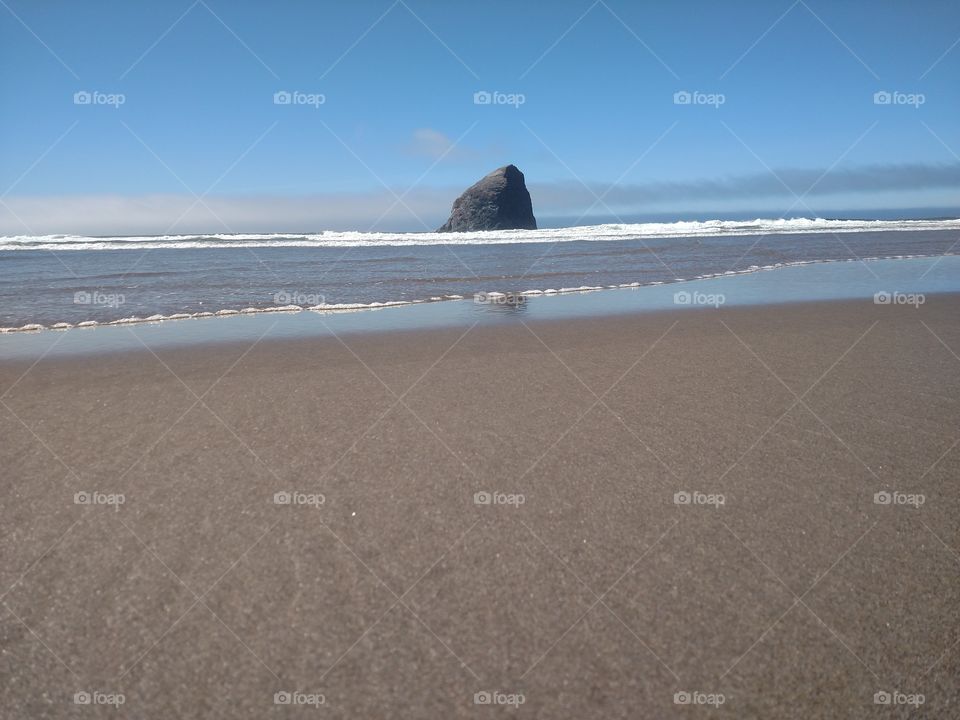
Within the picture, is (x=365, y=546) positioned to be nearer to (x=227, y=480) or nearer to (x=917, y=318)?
(x=227, y=480)

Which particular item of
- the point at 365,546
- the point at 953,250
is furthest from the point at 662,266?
the point at 365,546

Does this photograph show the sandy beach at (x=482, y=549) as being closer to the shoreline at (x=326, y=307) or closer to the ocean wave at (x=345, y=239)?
the shoreline at (x=326, y=307)

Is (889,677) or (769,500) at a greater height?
(769,500)

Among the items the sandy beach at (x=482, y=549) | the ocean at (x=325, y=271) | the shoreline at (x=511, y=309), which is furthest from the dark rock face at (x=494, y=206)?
the sandy beach at (x=482, y=549)

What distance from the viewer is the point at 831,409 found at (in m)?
5.12

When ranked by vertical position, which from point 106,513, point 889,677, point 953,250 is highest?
point 953,250

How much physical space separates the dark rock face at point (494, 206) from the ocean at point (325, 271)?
21926 millimetres

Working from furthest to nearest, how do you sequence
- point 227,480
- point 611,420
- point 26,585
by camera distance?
point 611,420, point 227,480, point 26,585

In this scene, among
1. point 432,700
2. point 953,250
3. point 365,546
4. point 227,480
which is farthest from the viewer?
point 953,250

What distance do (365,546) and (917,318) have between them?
406 inches

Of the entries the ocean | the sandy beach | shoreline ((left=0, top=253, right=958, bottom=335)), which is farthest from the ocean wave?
the sandy beach

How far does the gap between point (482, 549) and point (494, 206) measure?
54.0m

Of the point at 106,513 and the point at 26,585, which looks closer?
the point at 26,585

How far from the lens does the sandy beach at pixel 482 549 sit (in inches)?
94.7
